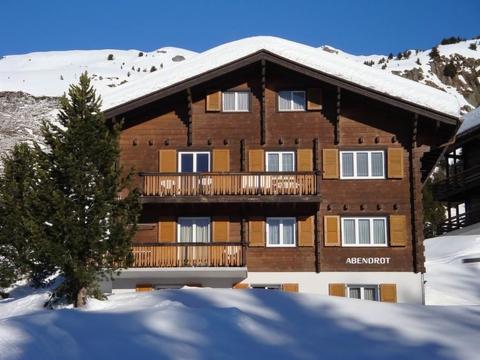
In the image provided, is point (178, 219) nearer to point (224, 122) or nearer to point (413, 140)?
point (224, 122)

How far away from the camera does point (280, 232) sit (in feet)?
79.5

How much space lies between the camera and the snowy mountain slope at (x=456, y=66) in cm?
9694

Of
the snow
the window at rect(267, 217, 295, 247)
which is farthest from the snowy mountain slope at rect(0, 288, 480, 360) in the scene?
the snow

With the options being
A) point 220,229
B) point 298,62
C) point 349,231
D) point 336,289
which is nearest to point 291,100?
point 298,62

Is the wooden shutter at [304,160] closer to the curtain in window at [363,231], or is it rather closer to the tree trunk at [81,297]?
the curtain in window at [363,231]

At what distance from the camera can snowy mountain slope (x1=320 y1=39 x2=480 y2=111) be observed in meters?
96.9

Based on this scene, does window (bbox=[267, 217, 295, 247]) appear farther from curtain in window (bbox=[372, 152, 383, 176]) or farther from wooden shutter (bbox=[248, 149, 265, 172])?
curtain in window (bbox=[372, 152, 383, 176])

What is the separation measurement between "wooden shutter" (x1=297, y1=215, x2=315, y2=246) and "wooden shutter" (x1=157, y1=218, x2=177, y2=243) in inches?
171

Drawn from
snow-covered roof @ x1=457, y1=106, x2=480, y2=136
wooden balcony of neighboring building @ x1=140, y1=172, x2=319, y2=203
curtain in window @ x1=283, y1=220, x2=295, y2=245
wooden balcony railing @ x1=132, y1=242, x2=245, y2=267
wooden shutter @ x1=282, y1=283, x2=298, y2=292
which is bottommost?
wooden shutter @ x1=282, y1=283, x2=298, y2=292

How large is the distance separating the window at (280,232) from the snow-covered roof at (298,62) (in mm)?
5379

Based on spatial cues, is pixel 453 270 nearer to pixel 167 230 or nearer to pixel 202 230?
pixel 202 230

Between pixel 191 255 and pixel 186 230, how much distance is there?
1578 millimetres

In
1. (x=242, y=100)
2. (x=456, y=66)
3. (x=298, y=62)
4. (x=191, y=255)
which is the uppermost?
(x=456, y=66)

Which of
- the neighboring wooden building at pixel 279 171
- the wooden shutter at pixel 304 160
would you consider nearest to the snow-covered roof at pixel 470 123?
the neighboring wooden building at pixel 279 171
